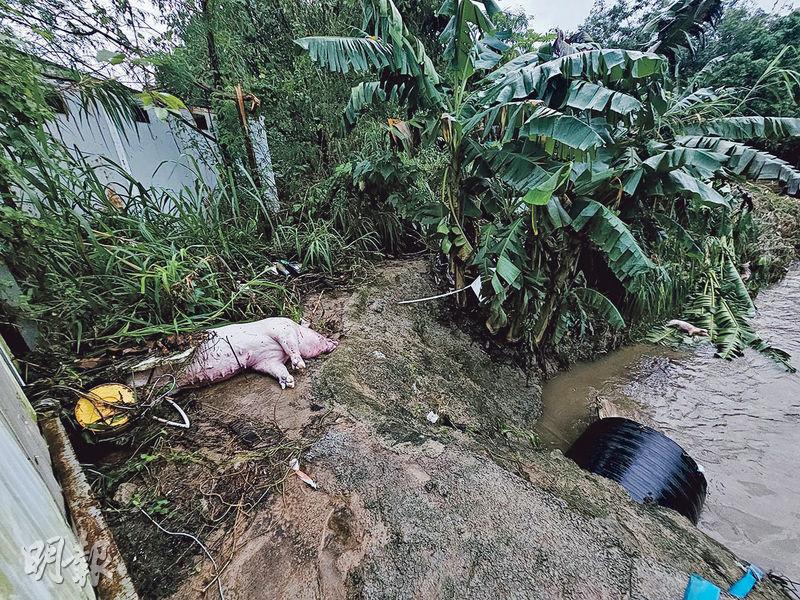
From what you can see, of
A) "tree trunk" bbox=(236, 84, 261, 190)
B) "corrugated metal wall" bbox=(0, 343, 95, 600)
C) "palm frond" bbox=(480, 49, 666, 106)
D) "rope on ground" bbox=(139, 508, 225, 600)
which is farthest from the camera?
"tree trunk" bbox=(236, 84, 261, 190)

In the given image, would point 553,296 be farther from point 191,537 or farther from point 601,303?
point 191,537

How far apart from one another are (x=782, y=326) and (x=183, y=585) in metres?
7.87

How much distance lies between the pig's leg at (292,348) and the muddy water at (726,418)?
2.50m

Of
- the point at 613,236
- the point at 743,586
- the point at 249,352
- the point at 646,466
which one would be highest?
the point at 613,236

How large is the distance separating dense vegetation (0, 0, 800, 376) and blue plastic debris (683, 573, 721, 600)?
1.93 metres

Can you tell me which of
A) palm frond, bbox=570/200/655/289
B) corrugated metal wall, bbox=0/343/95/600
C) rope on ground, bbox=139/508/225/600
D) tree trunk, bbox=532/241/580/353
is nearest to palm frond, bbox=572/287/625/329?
tree trunk, bbox=532/241/580/353

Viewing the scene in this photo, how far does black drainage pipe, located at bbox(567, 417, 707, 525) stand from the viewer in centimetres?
222

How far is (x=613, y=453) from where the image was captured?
2492mm

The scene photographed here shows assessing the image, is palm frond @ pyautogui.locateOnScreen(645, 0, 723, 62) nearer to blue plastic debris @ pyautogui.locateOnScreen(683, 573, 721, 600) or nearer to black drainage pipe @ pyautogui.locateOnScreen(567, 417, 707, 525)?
black drainage pipe @ pyautogui.locateOnScreen(567, 417, 707, 525)

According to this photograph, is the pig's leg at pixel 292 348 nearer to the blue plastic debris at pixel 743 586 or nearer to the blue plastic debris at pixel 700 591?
the blue plastic debris at pixel 700 591

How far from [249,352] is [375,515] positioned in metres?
1.36

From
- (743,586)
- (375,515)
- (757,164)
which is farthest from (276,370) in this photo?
(757,164)

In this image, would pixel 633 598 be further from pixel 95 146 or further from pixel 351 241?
pixel 95 146

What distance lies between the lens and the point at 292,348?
2.36 m
